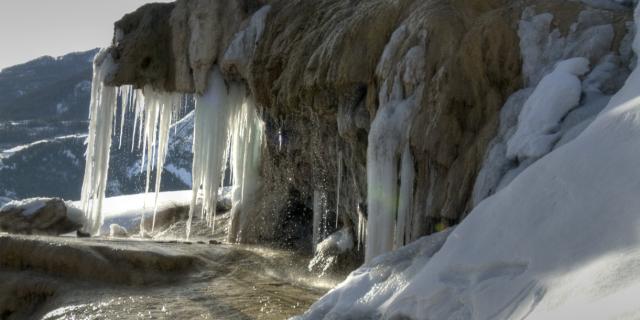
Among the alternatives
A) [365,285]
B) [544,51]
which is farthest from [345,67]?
[365,285]

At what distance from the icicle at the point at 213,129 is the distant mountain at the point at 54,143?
3988cm

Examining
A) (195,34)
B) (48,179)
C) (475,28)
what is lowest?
(48,179)

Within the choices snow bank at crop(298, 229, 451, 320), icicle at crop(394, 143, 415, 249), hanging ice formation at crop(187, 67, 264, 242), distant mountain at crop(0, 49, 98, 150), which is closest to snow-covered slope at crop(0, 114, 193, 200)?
distant mountain at crop(0, 49, 98, 150)

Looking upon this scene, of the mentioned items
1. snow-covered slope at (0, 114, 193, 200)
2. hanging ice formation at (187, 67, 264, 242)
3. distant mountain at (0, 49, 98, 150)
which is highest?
distant mountain at (0, 49, 98, 150)

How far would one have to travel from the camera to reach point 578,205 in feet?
12.3

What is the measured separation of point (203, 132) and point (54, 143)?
242ft

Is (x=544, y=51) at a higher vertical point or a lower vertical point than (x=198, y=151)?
higher

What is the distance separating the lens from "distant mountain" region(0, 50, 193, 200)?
78.9 m

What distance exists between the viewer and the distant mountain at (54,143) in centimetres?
A: 7888

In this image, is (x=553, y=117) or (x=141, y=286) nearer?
(x=553, y=117)

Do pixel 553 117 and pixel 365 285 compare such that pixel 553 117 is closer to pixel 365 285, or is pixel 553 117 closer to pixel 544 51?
pixel 544 51

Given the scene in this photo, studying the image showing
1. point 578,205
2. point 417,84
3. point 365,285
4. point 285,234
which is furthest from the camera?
point 285,234

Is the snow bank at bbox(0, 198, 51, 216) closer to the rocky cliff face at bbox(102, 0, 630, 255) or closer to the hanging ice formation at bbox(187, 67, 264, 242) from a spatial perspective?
the rocky cliff face at bbox(102, 0, 630, 255)

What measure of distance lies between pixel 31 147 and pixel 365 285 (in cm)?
8412
